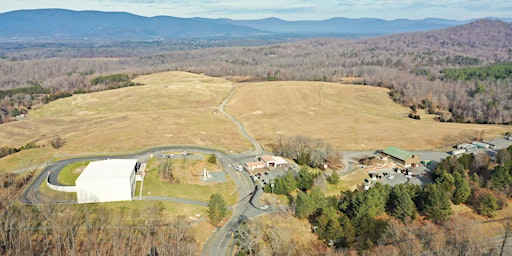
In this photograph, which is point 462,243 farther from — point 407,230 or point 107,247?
point 107,247

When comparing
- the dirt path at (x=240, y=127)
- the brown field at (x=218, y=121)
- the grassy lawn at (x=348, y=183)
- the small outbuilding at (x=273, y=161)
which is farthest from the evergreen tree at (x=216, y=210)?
the brown field at (x=218, y=121)

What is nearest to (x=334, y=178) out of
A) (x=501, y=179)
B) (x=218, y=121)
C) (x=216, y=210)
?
(x=216, y=210)

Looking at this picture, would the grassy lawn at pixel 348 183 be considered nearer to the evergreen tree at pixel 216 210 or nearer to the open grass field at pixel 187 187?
the open grass field at pixel 187 187

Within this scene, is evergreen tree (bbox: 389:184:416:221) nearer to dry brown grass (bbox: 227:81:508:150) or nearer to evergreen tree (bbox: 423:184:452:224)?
evergreen tree (bbox: 423:184:452:224)

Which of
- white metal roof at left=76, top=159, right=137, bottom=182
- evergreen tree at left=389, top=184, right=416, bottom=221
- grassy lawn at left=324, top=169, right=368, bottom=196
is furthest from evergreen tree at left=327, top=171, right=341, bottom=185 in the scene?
white metal roof at left=76, top=159, right=137, bottom=182

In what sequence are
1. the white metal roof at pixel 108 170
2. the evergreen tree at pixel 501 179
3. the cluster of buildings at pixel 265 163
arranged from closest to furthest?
the white metal roof at pixel 108 170
the evergreen tree at pixel 501 179
the cluster of buildings at pixel 265 163
